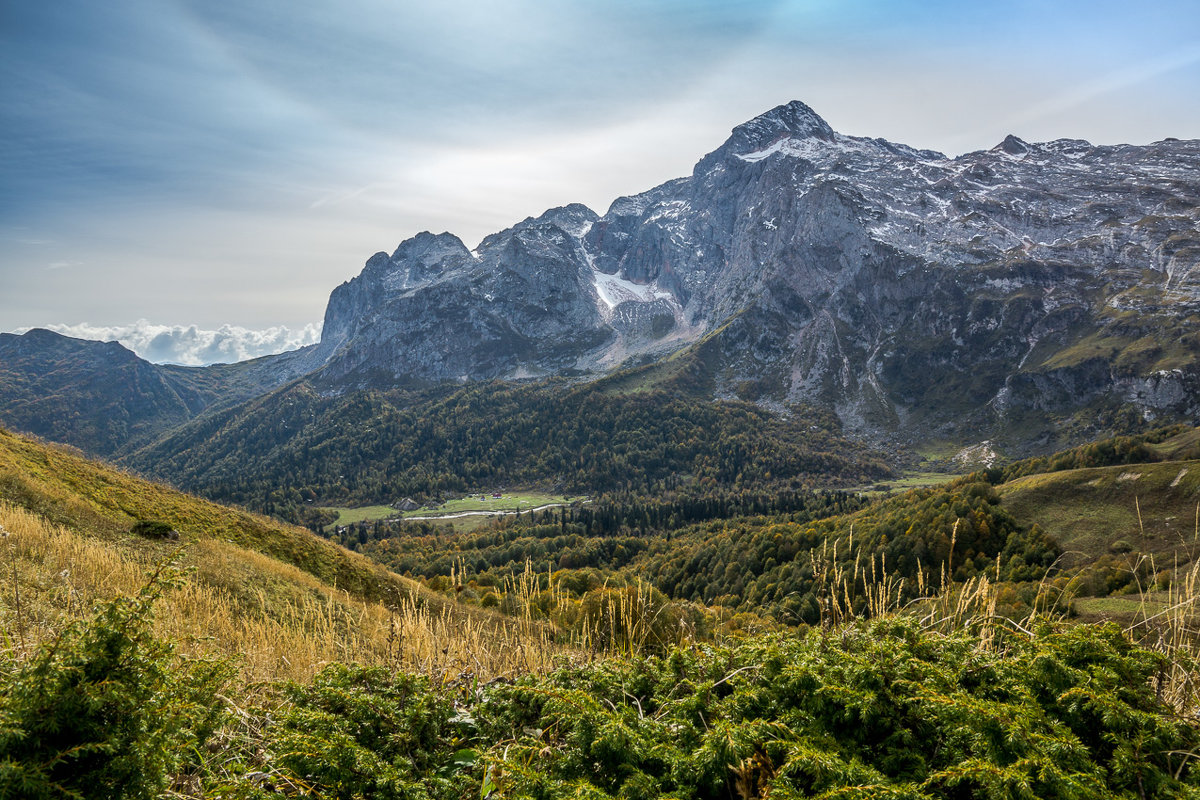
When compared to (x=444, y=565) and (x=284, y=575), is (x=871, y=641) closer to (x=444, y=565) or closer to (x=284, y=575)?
(x=284, y=575)

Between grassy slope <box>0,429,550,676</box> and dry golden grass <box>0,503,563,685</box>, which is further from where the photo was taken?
grassy slope <box>0,429,550,676</box>

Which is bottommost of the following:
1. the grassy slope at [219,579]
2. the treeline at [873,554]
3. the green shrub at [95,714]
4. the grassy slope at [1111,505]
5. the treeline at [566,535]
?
the treeline at [566,535]

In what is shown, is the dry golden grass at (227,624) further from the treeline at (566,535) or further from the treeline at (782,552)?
the treeline at (566,535)

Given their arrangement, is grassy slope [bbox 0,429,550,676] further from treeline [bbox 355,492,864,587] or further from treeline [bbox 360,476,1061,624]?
treeline [bbox 355,492,864,587]

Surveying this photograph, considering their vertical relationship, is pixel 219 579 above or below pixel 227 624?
below

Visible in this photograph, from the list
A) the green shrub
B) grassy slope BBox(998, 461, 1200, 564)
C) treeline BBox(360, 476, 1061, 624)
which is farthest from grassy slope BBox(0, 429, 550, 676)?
grassy slope BBox(998, 461, 1200, 564)

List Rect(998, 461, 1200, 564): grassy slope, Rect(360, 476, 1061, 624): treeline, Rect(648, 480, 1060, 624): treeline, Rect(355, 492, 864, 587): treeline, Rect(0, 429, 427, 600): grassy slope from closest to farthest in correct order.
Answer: Rect(0, 429, 427, 600): grassy slope < Rect(360, 476, 1061, 624): treeline < Rect(998, 461, 1200, 564): grassy slope < Rect(648, 480, 1060, 624): treeline < Rect(355, 492, 864, 587): treeline

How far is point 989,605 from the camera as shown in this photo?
7684 millimetres

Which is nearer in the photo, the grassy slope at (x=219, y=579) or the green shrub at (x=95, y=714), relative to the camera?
the green shrub at (x=95, y=714)

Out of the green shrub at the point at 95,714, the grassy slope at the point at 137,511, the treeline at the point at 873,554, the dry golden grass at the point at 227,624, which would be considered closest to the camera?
the green shrub at the point at 95,714

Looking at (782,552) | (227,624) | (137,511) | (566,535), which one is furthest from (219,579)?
(566,535)

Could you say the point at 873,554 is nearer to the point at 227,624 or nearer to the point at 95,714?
the point at 227,624

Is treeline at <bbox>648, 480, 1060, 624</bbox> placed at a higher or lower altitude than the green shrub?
lower

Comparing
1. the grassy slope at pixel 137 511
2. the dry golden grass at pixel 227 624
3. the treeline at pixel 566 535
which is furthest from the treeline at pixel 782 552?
the grassy slope at pixel 137 511
